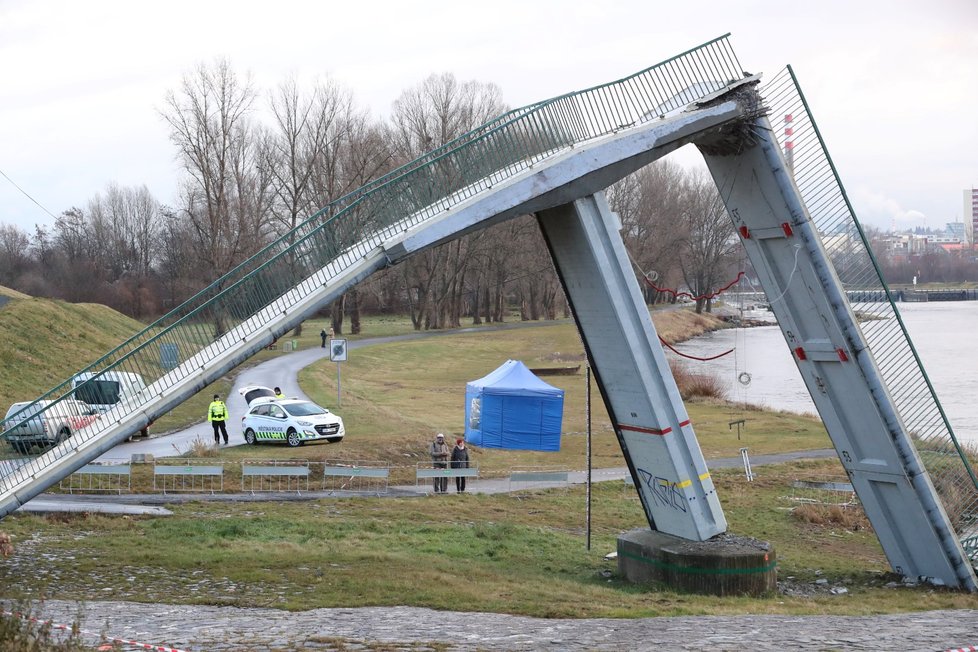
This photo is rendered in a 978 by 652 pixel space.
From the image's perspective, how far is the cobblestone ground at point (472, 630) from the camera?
440 inches

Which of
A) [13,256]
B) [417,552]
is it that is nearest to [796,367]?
[417,552]

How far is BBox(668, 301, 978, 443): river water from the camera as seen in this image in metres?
45.9

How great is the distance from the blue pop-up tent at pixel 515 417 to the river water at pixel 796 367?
652cm

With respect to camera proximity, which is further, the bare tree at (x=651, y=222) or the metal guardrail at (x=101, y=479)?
the bare tree at (x=651, y=222)

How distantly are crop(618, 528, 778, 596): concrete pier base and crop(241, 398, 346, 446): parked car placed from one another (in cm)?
1656

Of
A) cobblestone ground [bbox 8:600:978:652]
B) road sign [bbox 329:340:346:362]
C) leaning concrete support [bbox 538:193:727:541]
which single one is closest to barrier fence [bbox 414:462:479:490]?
leaning concrete support [bbox 538:193:727:541]

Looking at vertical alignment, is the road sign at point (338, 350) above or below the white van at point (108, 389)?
above

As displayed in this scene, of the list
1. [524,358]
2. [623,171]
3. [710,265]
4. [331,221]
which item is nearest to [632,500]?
[623,171]

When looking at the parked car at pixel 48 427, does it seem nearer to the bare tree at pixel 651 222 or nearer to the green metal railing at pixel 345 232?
the green metal railing at pixel 345 232

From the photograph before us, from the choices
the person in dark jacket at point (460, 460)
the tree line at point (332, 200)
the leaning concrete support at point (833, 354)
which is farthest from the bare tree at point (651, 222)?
the leaning concrete support at point (833, 354)

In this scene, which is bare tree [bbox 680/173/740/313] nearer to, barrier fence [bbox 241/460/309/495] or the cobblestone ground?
barrier fence [bbox 241/460/309/495]

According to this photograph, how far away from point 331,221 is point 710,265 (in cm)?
7057

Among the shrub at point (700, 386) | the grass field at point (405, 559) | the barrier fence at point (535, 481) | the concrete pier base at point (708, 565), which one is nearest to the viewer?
the grass field at point (405, 559)

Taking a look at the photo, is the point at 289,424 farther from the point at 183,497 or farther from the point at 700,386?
the point at 700,386
